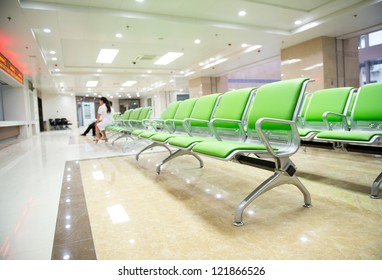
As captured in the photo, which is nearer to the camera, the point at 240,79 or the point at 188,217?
the point at 188,217

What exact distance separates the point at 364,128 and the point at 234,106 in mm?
1375

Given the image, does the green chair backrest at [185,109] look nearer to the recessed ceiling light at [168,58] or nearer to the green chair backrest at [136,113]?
the green chair backrest at [136,113]

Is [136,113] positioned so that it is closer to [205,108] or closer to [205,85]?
[205,108]

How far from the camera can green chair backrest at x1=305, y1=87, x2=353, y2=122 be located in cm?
305

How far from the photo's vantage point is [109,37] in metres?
7.68

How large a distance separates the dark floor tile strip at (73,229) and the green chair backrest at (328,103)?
2869 millimetres

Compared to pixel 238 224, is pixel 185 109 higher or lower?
higher

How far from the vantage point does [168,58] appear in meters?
11.1

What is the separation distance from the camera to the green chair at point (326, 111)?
2.99m

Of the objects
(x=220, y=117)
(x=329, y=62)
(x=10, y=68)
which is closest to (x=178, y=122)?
(x=220, y=117)

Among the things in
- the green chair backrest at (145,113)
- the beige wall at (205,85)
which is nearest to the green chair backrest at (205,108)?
the green chair backrest at (145,113)
